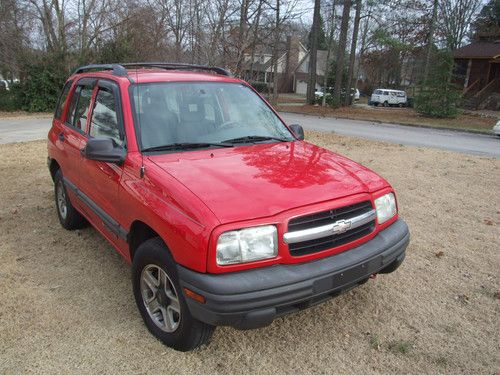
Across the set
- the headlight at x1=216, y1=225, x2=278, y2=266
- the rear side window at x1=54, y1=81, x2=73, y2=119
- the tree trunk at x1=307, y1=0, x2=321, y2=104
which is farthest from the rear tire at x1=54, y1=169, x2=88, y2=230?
the tree trunk at x1=307, y1=0, x2=321, y2=104

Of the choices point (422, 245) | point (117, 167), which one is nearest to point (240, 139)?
point (117, 167)

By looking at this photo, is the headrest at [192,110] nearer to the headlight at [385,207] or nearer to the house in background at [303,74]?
the headlight at [385,207]

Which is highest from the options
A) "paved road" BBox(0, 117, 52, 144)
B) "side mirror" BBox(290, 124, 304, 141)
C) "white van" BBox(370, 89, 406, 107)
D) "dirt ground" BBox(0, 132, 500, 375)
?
"side mirror" BBox(290, 124, 304, 141)

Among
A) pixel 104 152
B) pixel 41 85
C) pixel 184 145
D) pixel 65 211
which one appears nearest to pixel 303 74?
pixel 41 85

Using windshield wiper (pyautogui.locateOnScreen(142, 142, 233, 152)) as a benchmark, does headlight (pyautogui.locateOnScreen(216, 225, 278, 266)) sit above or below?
below

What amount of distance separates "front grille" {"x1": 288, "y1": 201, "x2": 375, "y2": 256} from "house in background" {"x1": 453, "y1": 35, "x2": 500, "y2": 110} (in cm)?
3322

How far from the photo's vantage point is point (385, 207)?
124 inches

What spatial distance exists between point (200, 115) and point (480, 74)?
3748 centimetres

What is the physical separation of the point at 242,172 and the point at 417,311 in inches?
72.4

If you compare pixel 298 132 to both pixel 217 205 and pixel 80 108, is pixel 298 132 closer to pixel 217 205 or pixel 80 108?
pixel 217 205

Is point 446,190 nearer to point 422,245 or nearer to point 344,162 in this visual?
point 422,245

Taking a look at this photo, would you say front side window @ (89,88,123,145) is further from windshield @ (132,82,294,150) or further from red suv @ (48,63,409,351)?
windshield @ (132,82,294,150)

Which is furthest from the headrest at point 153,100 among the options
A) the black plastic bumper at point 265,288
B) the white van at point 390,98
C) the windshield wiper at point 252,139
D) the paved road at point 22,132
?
the white van at point 390,98

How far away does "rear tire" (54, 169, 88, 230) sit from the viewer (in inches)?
189
